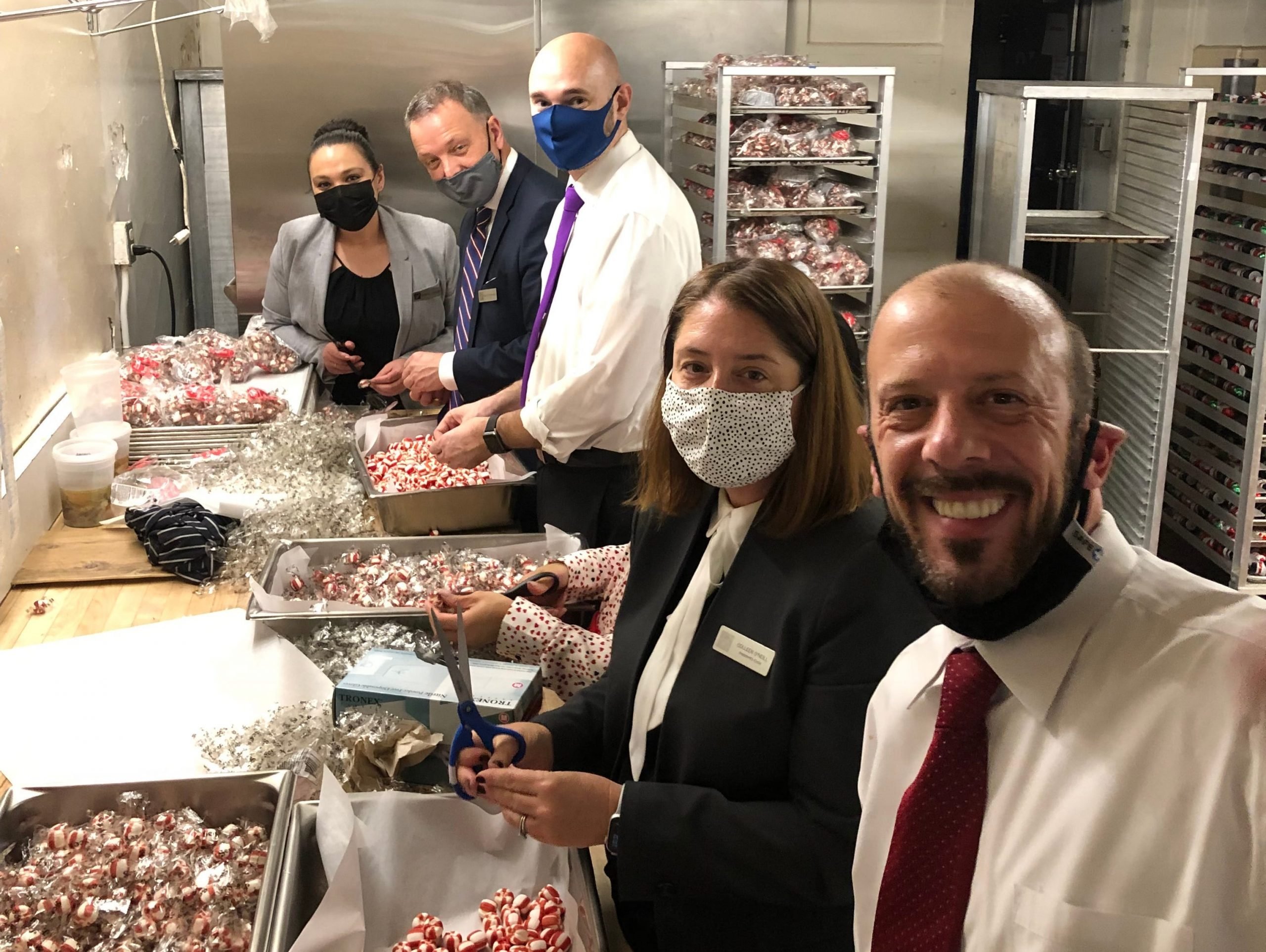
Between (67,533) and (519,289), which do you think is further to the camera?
(519,289)

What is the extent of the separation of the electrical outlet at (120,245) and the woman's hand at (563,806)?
3.37 metres

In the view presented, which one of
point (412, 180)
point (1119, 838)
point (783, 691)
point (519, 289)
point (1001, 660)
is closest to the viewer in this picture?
point (1119, 838)

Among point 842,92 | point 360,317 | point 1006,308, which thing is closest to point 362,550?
point 360,317

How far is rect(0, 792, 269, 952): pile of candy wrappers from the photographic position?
1551 millimetres

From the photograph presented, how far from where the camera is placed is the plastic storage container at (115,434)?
10.8 feet

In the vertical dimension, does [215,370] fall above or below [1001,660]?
below

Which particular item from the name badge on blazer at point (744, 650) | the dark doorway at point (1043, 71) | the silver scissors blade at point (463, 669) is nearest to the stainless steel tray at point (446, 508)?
the silver scissors blade at point (463, 669)

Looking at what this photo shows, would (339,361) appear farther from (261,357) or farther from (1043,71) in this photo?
(1043,71)

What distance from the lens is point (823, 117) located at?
470 cm

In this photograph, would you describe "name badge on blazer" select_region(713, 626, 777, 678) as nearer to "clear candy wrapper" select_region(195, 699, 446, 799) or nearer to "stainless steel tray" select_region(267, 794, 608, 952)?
"stainless steel tray" select_region(267, 794, 608, 952)

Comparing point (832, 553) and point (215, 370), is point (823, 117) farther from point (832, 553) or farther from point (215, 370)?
point (832, 553)

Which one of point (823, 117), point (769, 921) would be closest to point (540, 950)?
point (769, 921)

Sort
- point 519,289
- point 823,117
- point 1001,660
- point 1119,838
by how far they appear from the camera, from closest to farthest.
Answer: point 1119,838 < point 1001,660 < point 519,289 < point 823,117

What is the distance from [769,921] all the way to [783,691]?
1.11 ft
